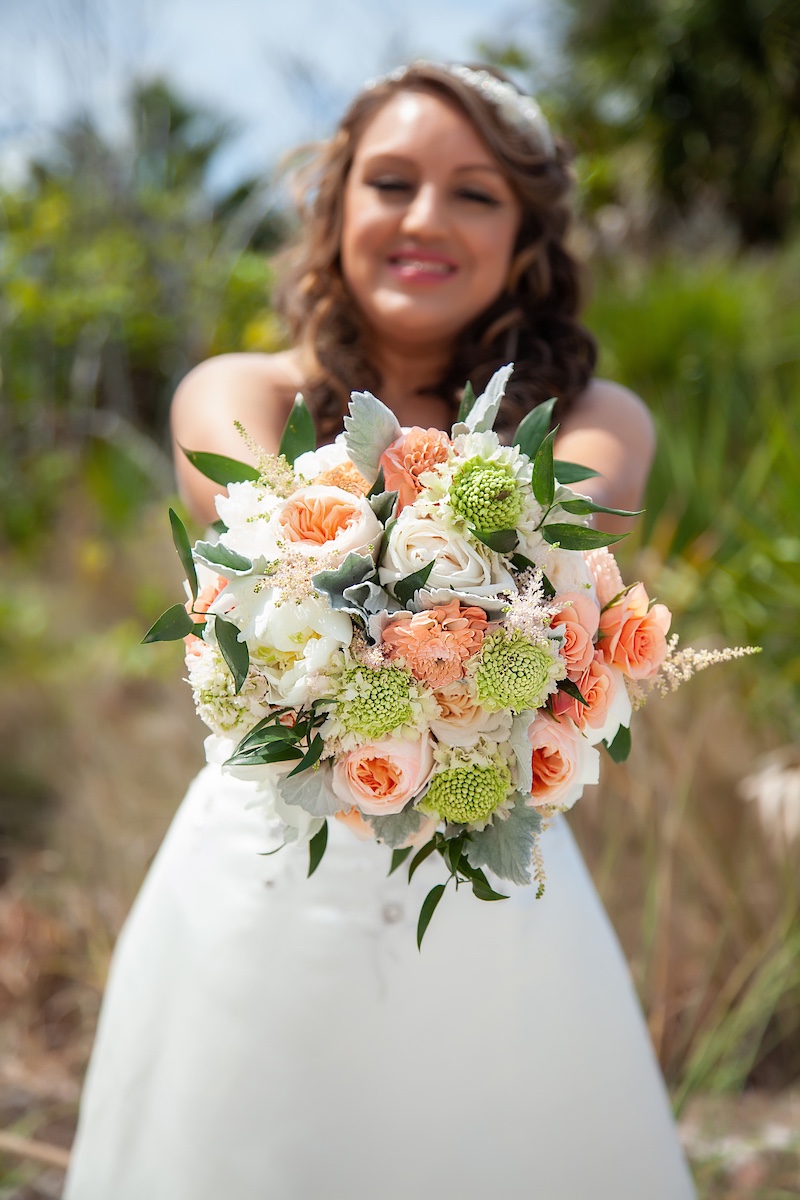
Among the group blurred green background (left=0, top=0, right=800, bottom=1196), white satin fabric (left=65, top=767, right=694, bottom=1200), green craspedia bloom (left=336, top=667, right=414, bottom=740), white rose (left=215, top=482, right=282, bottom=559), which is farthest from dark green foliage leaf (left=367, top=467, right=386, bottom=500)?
blurred green background (left=0, top=0, right=800, bottom=1196)

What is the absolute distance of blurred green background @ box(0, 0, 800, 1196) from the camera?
10.2 feet

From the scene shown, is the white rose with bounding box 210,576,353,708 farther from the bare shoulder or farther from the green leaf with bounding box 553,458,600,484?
the bare shoulder

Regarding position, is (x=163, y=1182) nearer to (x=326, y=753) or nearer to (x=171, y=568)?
(x=326, y=753)

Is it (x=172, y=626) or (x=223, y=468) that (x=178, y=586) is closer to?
(x=223, y=468)

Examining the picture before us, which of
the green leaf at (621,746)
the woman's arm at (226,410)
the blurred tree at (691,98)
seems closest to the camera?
the green leaf at (621,746)

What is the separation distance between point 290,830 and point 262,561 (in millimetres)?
372

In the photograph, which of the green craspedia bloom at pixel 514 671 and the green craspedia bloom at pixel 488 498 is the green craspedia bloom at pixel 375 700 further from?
the green craspedia bloom at pixel 488 498

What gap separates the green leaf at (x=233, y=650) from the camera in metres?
1.15

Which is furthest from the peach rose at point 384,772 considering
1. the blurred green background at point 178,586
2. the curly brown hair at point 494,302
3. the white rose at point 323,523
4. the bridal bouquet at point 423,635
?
the blurred green background at point 178,586

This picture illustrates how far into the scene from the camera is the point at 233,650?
1.15 metres

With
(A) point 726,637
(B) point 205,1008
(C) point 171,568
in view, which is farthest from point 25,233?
(B) point 205,1008

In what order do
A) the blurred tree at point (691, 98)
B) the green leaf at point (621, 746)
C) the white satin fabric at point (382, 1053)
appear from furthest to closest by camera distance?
the blurred tree at point (691, 98)
the white satin fabric at point (382, 1053)
the green leaf at point (621, 746)

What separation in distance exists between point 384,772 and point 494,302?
1.34m

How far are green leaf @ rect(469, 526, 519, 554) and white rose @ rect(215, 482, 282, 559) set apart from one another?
257 millimetres
